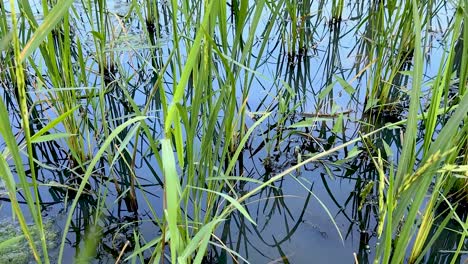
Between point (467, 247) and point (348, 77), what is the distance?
41.2 inches

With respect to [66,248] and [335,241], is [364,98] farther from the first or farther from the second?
[66,248]

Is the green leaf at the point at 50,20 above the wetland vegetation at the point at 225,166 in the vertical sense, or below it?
above

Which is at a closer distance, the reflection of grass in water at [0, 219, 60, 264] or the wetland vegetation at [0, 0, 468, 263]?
the wetland vegetation at [0, 0, 468, 263]

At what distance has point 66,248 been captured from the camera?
3.80 ft

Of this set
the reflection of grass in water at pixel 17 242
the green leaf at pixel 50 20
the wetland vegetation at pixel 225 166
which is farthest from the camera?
the reflection of grass in water at pixel 17 242

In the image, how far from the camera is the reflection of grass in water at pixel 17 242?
112 centimetres

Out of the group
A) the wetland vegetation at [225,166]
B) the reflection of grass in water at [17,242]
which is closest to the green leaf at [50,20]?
the wetland vegetation at [225,166]

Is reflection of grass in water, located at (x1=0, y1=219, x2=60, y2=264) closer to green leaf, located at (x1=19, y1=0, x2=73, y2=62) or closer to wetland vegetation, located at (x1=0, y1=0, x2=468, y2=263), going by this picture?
wetland vegetation, located at (x1=0, y1=0, x2=468, y2=263)

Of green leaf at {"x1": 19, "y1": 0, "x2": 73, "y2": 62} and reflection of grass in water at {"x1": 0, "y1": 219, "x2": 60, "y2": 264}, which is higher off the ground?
green leaf at {"x1": 19, "y1": 0, "x2": 73, "y2": 62}

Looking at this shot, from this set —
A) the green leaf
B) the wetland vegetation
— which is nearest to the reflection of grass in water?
the wetland vegetation

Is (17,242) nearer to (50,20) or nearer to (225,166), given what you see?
(225,166)

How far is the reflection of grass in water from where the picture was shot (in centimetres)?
112

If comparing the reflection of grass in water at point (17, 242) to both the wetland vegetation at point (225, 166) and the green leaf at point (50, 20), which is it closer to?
the wetland vegetation at point (225, 166)

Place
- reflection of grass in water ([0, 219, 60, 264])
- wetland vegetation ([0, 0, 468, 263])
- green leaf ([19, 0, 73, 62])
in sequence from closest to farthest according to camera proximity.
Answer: green leaf ([19, 0, 73, 62]), wetland vegetation ([0, 0, 468, 263]), reflection of grass in water ([0, 219, 60, 264])
